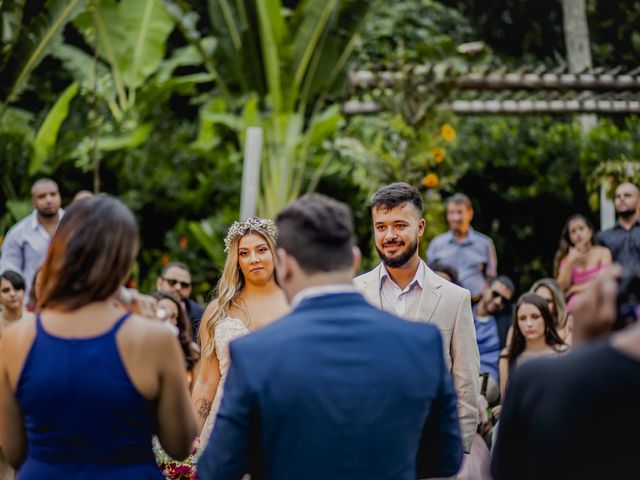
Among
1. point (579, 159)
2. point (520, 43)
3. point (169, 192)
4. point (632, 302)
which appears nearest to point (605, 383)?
point (632, 302)

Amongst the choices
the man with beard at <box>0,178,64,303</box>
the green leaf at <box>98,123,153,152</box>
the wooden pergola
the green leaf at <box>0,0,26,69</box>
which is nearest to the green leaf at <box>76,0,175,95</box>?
the green leaf at <box>98,123,153,152</box>

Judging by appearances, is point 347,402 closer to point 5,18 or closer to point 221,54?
point 5,18

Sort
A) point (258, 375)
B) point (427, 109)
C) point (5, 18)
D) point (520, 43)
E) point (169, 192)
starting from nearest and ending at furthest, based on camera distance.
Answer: point (258, 375) → point (427, 109) → point (5, 18) → point (169, 192) → point (520, 43)

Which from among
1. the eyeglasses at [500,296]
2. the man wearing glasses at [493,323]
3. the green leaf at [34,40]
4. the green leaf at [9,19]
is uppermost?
the green leaf at [9,19]

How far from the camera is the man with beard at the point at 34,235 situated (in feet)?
35.4

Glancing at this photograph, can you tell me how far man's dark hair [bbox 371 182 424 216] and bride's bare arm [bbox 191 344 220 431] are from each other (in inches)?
46.9

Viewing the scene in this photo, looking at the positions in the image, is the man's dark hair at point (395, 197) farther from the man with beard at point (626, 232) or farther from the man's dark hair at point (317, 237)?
the man with beard at point (626, 232)

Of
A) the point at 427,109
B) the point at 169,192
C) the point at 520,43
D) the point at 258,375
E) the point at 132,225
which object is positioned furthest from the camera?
the point at 520,43

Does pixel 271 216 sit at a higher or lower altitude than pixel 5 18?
lower

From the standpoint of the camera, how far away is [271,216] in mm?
16031

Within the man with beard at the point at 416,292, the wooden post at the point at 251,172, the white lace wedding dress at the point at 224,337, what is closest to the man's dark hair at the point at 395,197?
the man with beard at the point at 416,292

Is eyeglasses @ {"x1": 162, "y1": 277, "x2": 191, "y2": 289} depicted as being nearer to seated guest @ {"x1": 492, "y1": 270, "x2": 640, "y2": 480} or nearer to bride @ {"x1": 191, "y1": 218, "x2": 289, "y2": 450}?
bride @ {"x1": 191, "y1": 218, "x2": 289, "y2": 450}

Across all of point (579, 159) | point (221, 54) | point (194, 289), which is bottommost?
point (194, 289)

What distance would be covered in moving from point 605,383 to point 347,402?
2.45 ft
